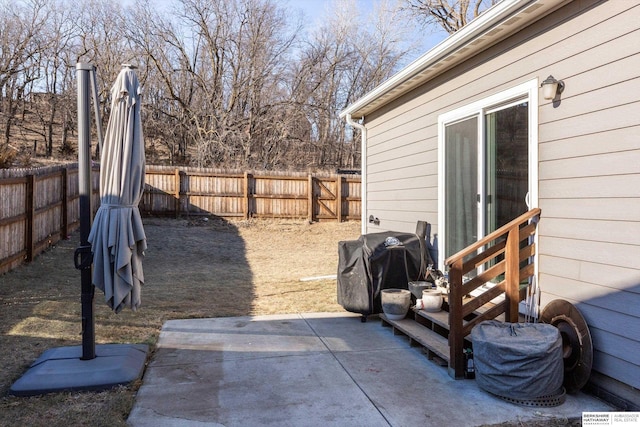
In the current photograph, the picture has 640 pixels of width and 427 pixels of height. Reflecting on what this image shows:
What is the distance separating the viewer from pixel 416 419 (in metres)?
2.91

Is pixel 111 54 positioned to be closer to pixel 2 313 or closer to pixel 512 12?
pixel 2 313

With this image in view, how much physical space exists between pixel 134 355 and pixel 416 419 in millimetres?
2240

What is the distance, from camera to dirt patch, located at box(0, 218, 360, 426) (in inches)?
119

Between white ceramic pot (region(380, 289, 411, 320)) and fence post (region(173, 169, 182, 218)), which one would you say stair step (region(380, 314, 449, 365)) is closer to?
white ceramic pot (region(380, 289, 411, 320))

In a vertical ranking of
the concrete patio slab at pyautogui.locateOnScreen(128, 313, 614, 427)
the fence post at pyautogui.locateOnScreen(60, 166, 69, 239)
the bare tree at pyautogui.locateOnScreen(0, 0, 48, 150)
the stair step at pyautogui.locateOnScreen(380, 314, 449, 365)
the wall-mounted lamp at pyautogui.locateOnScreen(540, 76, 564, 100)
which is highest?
the bare tree at pyautogui.locateOnScreen(0, 0, 48, 150)

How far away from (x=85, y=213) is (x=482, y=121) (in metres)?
3.55

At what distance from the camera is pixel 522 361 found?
300 cm

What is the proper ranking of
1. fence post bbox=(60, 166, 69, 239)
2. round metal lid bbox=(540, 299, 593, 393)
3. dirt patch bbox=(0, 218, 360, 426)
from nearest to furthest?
dirt patch bbox=(0, 218, 360, 426)
round metal lid bbox=(540, 299, 593, 393)
fence post bbox=(60, 166, 69, 239)

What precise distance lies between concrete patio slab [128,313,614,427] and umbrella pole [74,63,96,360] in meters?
0.54

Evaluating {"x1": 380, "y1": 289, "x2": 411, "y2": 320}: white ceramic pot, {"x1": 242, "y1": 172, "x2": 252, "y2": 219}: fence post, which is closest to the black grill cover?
{"x1": 380, "y1": 289, "x2": 411, "y2": 320}: white ceramic pot

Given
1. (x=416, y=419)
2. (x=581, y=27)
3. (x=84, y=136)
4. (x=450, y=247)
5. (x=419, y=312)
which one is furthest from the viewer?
(x=450, y=247)

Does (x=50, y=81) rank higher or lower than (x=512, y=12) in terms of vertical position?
higher

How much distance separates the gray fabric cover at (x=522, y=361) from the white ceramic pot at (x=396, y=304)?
1.65m

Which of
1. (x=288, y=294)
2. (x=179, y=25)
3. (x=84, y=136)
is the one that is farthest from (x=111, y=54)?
(x=84, y=136)
